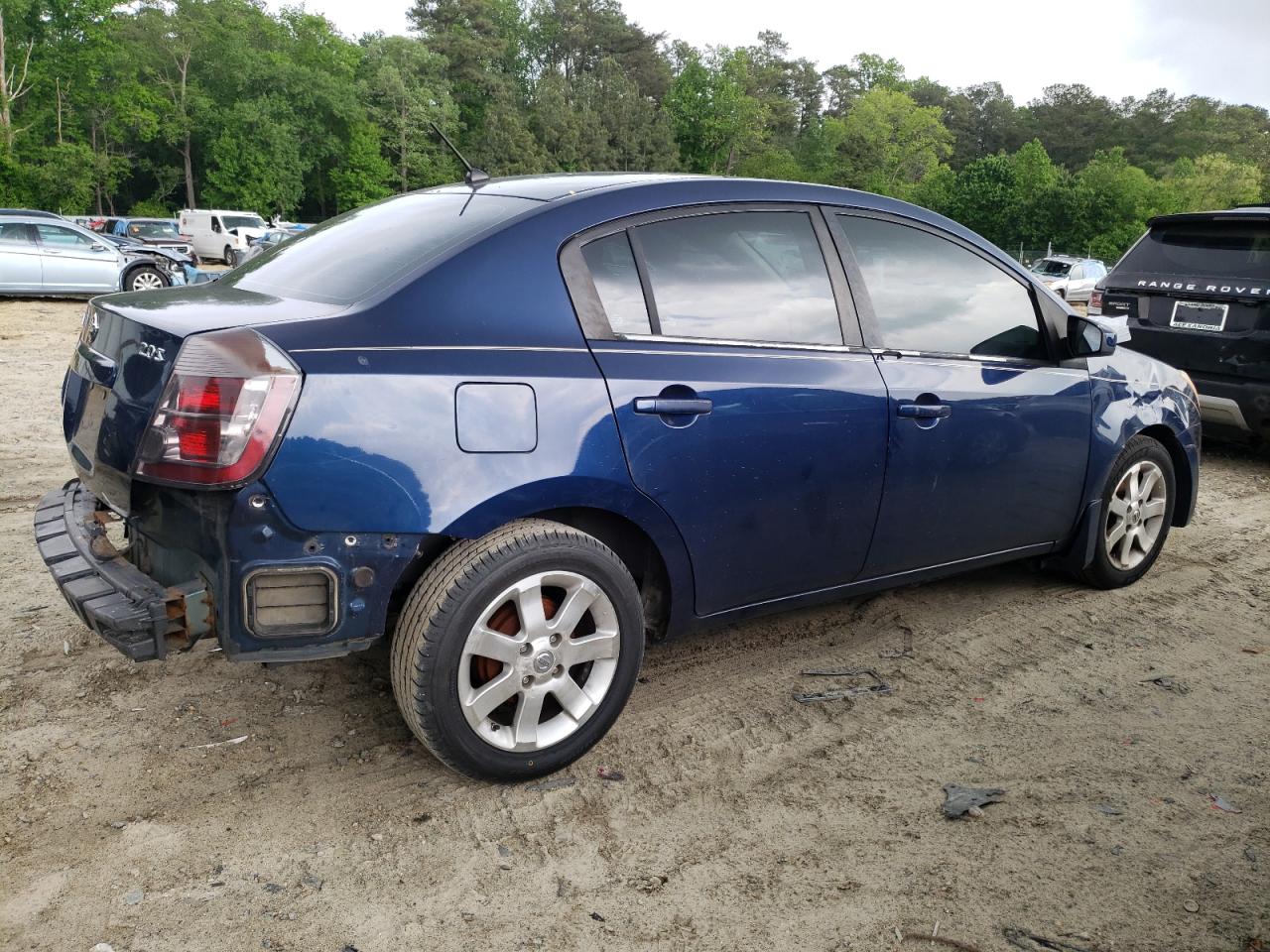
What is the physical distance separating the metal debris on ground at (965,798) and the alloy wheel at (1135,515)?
1998 mm

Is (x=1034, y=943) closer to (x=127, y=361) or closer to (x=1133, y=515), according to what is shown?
(x=127, y=361)

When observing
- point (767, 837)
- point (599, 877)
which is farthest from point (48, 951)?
point (767, 837)

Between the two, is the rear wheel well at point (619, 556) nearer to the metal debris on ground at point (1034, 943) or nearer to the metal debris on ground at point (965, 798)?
the metal debris on ground at point (965, 798)

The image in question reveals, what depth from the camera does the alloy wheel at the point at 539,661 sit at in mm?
2904

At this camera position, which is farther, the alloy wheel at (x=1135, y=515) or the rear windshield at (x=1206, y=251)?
the rear windshield at (x=1206, y=251)

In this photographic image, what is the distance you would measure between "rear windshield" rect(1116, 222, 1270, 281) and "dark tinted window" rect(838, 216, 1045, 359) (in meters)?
3.70

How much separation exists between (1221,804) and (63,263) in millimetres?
18876

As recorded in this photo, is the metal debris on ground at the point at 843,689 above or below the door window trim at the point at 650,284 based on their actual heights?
below

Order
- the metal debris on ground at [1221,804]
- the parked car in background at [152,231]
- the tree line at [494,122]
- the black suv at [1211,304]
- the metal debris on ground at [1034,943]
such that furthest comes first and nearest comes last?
the tree line at [494,122] → the parked car in background at [152,231] → the black suv at [1211,304] → the metal debris on ground at [1221,804] → the metal debris on ground at [1034,943]

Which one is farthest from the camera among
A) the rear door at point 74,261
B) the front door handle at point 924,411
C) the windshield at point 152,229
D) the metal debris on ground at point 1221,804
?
the windshield at point 152,229

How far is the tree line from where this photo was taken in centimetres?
5216

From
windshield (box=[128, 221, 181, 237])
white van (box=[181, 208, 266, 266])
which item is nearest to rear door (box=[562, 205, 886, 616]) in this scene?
white van (box=[181, 208, 266, 266])

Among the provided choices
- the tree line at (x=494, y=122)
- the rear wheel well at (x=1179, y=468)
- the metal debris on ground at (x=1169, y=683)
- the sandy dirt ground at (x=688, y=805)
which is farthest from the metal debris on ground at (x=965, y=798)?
the tree line at (x=494, y=122)

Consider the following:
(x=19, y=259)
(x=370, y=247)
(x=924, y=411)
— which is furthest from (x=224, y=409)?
(x=19, y=259)
